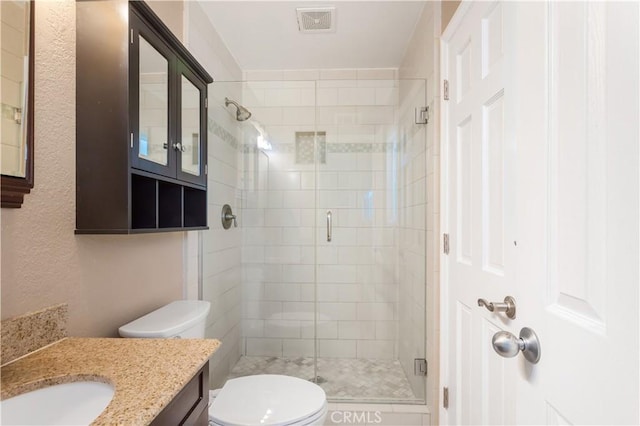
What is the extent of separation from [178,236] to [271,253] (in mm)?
1033

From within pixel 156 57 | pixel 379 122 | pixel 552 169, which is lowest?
pixel 552 169

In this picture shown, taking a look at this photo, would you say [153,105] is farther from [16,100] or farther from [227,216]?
[227,216]

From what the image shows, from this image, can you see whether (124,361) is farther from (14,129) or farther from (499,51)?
(499,51)

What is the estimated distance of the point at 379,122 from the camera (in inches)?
104

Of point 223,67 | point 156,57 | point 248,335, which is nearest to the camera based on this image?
point 156,57

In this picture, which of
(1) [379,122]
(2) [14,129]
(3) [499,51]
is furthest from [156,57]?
(1) [379,122]

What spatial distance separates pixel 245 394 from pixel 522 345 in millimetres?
1157

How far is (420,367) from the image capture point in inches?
77.0

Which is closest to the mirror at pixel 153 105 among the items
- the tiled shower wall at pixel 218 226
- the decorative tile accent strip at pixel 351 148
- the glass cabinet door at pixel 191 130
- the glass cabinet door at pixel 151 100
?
the glass cabinet door at pixel 151 100

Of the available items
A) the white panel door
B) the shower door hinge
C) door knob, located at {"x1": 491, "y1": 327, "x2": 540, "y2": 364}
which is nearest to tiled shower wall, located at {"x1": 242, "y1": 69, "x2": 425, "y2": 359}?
the shower door hinge

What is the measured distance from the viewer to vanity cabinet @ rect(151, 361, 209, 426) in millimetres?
714

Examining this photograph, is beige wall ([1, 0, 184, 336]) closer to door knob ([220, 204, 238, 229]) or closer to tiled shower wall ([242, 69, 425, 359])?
door knob ([220, 204, 238, 229])

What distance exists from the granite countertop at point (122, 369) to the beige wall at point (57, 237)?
0.15 metres

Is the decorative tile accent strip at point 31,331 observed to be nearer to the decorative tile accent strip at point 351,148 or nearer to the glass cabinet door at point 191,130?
the glass cabinet door at point 191,130
